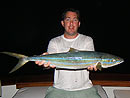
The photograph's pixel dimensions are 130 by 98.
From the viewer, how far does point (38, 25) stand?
1204 centimetres

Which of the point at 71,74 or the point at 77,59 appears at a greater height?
the point at 77,59

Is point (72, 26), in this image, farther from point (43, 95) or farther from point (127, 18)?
point (127, 18)

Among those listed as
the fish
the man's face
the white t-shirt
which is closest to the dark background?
the white t-shirt

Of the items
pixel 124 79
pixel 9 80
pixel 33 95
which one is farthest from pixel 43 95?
pixel 124 79

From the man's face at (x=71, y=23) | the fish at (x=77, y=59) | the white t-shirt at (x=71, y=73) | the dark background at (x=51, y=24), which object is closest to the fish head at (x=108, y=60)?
the fish at (x=77, y=59)

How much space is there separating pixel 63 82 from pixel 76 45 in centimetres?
66

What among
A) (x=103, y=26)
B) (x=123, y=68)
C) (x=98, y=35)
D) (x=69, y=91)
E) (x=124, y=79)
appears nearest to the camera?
(x=69, y=91)

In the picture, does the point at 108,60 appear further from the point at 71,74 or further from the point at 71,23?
the point at 71,23

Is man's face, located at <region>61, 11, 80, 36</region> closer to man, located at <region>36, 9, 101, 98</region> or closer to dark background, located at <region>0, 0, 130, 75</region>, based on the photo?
man, located at <region>36, 9, 101, 98</region>

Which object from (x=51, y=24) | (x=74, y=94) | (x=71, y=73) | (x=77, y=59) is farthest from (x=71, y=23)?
(x=51, y=24)

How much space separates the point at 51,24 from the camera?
474 inches

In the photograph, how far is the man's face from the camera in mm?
2496

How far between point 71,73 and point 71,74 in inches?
0.6

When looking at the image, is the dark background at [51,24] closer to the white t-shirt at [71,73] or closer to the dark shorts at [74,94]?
the white t-shirt at [71,73]
